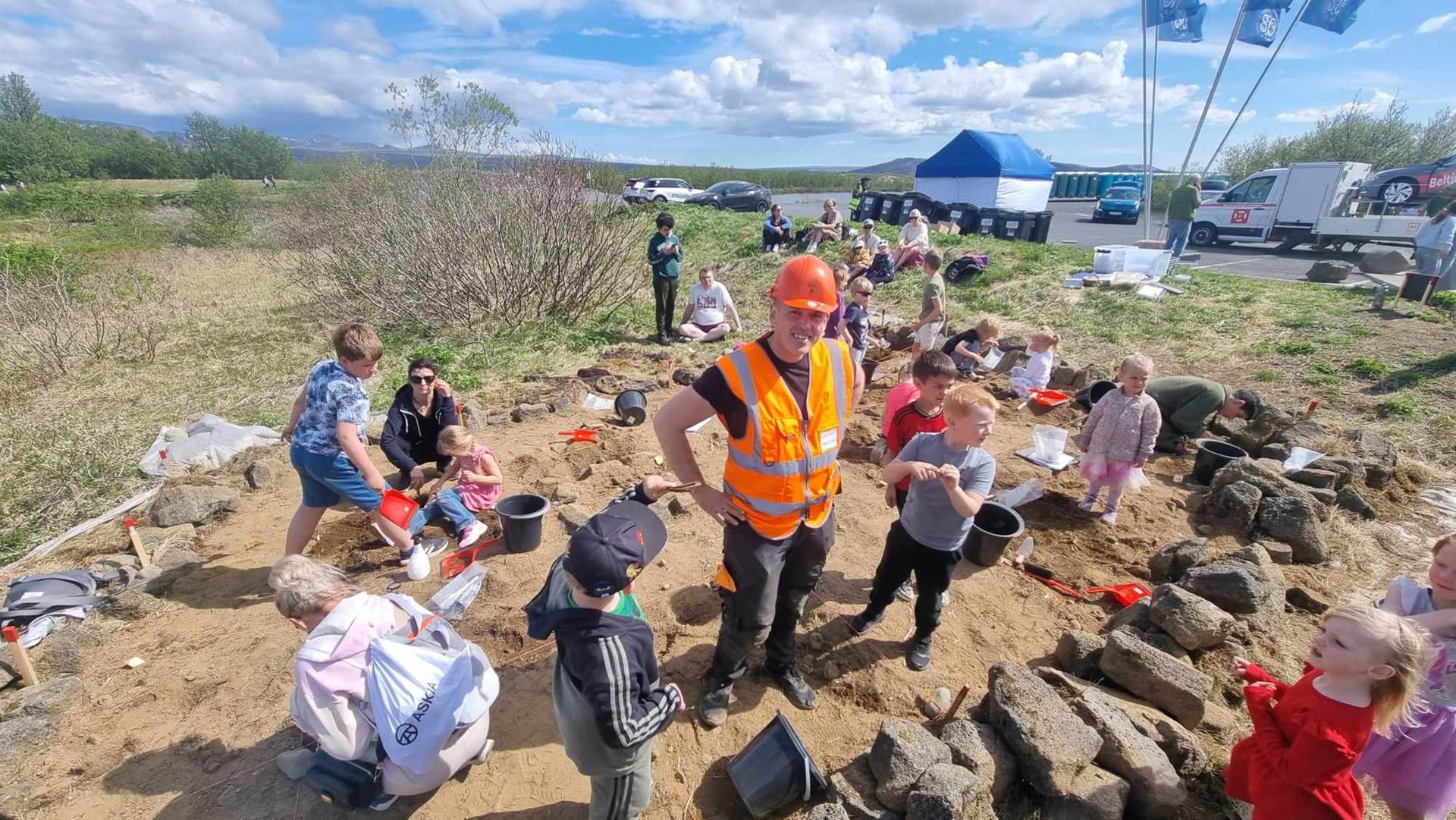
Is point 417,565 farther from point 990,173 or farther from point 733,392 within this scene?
point 990,173

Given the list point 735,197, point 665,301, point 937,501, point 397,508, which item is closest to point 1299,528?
point 937,501

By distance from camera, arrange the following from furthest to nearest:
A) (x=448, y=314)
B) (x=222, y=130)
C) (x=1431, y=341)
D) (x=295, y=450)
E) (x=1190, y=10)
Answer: (x=222, y=130) → (x=1190, y=10) → (x=448, y=314) → (x=1431, y=341) → (x=295, y=450)

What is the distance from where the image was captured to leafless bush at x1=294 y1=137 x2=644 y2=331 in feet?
30.8

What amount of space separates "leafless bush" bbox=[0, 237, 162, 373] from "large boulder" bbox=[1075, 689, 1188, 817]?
1169cm

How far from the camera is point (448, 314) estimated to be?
32.0 ft

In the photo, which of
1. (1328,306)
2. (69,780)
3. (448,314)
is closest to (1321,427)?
(1328,306)

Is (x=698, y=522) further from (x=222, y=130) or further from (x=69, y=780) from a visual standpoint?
(x=222, y=130)

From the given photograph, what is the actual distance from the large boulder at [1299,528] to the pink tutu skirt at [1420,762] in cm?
220

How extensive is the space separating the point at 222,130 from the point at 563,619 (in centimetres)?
6756

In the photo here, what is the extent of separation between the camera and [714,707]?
2.70m

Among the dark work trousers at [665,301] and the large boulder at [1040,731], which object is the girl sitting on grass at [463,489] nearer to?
the large boulder at [1040,731]

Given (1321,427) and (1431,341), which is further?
(1431,341)

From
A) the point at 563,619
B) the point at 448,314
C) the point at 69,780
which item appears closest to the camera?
the point at 563,619

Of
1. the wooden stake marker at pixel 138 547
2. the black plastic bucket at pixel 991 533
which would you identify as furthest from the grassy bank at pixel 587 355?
the black plastic bucket at pixel 991 533
